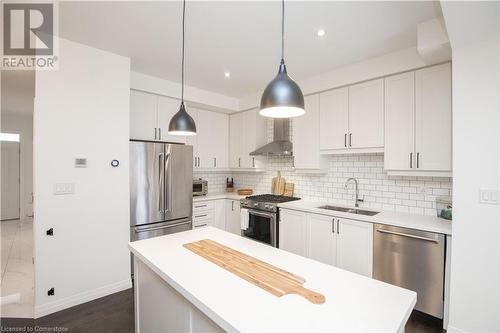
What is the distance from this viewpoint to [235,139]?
446 centimetres

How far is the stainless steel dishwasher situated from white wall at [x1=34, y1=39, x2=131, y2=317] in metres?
2.79

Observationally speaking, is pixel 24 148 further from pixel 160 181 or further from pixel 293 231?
pixel 293 231

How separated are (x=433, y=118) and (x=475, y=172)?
28.0 inches

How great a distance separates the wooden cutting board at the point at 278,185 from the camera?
157 inches

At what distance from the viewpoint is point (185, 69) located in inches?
120

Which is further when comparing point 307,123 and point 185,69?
point 307,123

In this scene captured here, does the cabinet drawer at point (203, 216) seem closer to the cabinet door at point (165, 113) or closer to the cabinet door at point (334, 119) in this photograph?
the cabinet door at point (165, 113)

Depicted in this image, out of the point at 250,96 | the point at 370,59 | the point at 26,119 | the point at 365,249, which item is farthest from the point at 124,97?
the point at 26,119

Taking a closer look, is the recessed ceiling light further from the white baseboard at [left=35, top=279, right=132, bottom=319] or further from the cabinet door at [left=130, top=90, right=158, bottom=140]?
the white baseboard at [left=35, top=279, right=132, bottom=319]

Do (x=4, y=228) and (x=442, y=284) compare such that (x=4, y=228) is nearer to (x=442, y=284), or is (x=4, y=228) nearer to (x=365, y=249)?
(x=365, y=249)

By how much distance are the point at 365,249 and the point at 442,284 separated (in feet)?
2.12

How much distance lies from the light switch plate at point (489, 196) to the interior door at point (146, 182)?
10.4ft

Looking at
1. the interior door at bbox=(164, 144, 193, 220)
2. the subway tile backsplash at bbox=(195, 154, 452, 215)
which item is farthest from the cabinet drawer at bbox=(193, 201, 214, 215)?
the subway tile backsplash at bbox=(195, 154, 452, 215)

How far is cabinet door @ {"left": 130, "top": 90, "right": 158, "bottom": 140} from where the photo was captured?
323 cm
